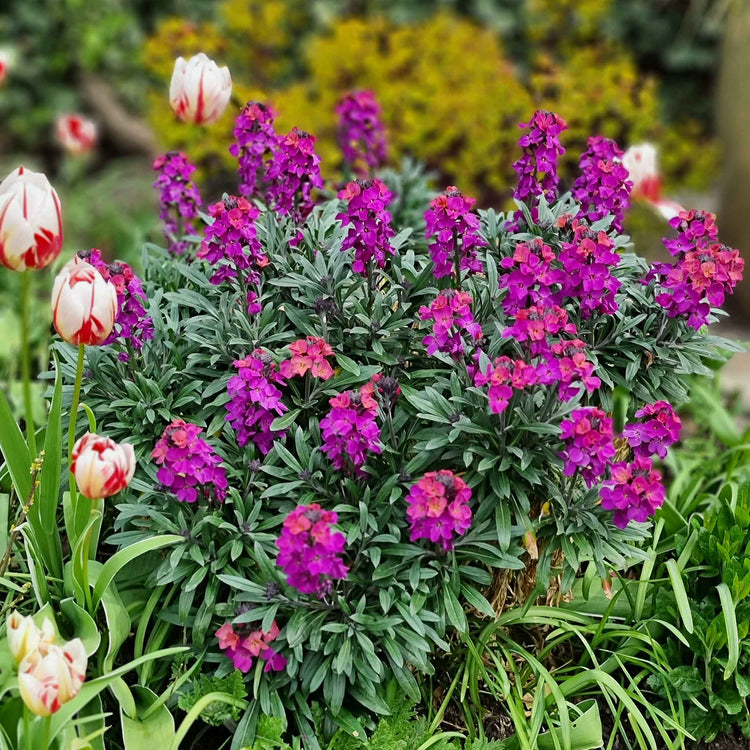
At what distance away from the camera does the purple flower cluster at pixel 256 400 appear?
1876 millimetres

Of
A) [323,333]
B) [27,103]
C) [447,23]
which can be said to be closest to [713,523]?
[323,333]

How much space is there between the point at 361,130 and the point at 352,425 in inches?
67.0

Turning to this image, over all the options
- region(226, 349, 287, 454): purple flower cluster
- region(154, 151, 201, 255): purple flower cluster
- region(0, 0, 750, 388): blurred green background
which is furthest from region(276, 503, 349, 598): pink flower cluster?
region(0, 0, 750, 388): blurred green background

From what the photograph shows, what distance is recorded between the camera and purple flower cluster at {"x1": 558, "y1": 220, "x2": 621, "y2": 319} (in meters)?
1.96

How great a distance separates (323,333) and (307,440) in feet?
0.80

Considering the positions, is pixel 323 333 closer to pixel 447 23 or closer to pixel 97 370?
pixel 97 370

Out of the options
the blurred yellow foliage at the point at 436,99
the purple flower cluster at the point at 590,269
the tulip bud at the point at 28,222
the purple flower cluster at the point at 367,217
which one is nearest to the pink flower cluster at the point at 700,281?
the purple flower cluster at the point at 590,269

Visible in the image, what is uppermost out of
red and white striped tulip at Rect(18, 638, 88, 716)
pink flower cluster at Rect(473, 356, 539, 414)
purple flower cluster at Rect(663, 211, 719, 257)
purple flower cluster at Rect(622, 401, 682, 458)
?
purple flower cluster at Rect(663, 211, 719, 257)

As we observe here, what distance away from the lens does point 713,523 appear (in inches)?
91.0

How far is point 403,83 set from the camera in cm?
524

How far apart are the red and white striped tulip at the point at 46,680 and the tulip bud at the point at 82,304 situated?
576mm

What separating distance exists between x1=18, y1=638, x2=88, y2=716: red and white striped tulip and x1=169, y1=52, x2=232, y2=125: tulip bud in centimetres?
139

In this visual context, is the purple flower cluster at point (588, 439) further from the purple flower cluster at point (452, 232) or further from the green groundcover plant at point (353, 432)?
the purple flower cluster at point (452, 232)

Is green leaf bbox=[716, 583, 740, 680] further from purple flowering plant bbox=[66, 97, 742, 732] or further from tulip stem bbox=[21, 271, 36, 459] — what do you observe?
tulip stem bbox=[21, 271, 36, 459]
